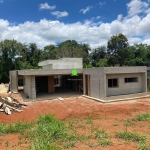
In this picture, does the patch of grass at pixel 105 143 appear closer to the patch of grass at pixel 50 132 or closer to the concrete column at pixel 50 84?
the patch of grass at pixel 50 132

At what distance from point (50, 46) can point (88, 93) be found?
154ft

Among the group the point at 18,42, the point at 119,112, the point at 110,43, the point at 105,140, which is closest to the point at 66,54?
the point at 110,43

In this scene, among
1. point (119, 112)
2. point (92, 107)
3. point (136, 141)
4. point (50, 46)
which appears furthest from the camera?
point (50, 46)

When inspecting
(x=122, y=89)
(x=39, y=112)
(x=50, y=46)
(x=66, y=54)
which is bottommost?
(x=39, y=112)

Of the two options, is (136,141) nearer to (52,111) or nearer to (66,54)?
(52,111)

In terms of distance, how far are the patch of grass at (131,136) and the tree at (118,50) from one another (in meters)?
38.6

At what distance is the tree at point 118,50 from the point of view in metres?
43.7

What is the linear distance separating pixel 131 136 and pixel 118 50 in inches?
1545

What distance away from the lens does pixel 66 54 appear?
4722cm

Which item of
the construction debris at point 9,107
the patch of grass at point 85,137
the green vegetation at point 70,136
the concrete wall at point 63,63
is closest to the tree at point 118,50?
the concrete wall at point 63,63

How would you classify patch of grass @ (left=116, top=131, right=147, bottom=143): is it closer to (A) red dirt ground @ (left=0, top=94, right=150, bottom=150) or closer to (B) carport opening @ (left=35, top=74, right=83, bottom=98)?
(A) red dirt ground @ (left=0, top=94, right=150, bottom=150)

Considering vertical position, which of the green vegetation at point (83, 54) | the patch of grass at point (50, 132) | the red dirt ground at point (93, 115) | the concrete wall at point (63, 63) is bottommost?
the red dirt ground at point (93, 115)

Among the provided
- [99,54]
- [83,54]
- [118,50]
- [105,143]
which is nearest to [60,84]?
[105,143]

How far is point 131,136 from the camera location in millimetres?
6945
